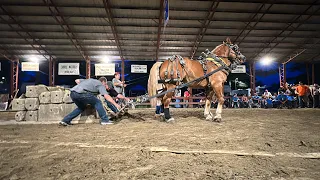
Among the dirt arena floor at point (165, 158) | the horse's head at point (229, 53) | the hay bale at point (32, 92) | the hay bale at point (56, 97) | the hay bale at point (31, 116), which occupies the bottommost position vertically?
the dirt arena floor at point (165, 158)

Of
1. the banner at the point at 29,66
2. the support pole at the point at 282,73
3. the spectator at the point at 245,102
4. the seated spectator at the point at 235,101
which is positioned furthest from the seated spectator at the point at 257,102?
the banner at the point at 29,66

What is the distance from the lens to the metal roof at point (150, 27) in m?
12.4

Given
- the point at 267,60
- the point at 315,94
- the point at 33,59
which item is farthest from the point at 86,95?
the point at 267,60

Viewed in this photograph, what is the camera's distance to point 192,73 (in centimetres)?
541

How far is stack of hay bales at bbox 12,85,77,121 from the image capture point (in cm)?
557

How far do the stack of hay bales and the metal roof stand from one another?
843 centimetres

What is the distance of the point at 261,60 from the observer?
1875cm

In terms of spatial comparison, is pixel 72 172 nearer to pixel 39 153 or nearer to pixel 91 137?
pixel 39 153

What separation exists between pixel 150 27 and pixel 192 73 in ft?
32.6

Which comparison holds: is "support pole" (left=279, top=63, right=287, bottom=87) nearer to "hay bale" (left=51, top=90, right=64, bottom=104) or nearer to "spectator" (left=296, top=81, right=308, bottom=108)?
"spectator" (left=296, top=81, right=308, bottom=108)

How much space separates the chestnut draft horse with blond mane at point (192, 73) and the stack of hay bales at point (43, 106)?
2.84m

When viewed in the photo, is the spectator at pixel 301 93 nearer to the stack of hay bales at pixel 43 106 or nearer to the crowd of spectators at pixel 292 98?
the crowd of spectators at pixel 292 98

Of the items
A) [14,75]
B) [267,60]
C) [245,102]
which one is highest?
[267,60]

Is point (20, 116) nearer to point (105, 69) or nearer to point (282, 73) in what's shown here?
point (105, 69)
